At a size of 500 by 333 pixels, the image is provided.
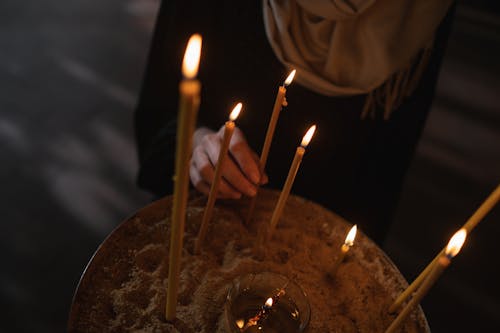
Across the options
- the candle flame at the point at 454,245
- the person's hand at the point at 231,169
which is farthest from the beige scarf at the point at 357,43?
the candle flame at the point at 454,245

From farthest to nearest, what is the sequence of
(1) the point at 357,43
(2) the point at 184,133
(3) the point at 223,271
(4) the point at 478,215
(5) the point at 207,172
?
(1) the point at 357,43 → (5) the point at 207,172 → (3) the point at 223,271 → (4) the point at 478,215 → (2) the point at 184,133

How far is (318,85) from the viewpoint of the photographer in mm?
756

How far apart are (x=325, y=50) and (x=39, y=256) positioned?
3.49 ft

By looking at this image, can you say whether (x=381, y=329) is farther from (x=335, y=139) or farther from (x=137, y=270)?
(x=335, y=139)

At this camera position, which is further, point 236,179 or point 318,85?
point 318,85

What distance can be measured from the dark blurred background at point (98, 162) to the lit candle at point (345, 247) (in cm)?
97

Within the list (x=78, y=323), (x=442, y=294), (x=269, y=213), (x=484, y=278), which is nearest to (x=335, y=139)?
(x=269, y=213)

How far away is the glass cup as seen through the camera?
1.47ft

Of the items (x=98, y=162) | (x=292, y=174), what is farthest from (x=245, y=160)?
(x=98, y=162)

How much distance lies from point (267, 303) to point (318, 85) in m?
0.43

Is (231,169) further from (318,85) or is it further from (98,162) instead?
(98,162)

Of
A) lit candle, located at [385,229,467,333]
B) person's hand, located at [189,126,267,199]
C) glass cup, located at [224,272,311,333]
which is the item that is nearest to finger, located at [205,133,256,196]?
person's hand, located at [189,126,267,199]

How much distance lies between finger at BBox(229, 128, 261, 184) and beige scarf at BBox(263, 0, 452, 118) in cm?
23

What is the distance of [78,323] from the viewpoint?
16.8 inches
